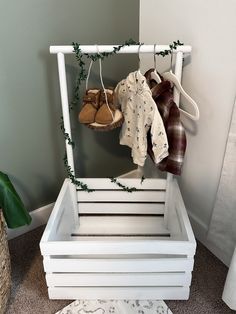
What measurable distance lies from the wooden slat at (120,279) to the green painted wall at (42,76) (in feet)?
1.69

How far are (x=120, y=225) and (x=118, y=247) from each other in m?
0.44

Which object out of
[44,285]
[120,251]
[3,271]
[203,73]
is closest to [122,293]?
[120,251]

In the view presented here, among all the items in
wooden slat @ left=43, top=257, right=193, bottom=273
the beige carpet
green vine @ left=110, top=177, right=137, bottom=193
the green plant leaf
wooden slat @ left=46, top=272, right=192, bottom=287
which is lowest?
the beige carpet

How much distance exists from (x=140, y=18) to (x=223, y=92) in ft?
1.97

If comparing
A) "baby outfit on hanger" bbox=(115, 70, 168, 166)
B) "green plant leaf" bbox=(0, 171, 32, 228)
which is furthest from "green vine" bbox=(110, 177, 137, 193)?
"green plant leaf" bbox=(0, 171, 32, 228)

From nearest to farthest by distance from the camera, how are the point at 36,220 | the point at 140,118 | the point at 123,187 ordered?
the point at 140,118 → the point at 123,187 → the point at 36,220

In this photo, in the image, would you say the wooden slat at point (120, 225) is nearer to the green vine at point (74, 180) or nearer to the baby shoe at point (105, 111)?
the green vine at point (74, 180)

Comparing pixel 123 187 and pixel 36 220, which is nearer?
pixel 123 187

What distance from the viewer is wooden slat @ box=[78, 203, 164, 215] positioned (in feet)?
4.77

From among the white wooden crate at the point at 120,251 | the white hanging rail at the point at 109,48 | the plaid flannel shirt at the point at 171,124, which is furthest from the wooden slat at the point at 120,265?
the white hanging rail at the point at 109,48

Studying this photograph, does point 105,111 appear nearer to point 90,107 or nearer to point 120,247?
point 90,107

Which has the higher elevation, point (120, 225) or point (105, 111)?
point (105, 111)

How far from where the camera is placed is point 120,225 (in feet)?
4.86

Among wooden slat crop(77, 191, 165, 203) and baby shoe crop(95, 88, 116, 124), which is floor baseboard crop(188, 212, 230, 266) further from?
baby shoe crop(95, 88, 116, 124)
